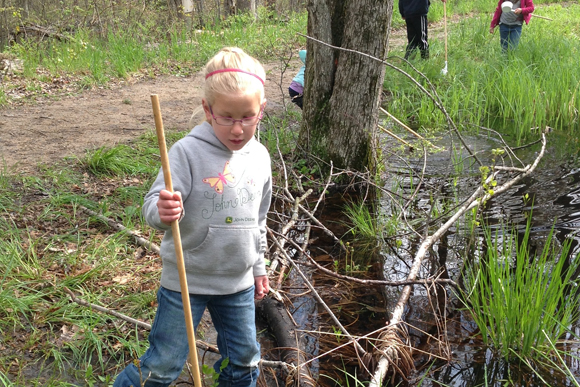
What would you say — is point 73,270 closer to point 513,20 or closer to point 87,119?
point 87,119

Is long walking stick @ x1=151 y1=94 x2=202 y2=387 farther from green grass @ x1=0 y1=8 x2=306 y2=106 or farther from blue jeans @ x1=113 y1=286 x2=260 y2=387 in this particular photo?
green grass @ x1=0 y1=8 x2=306 y2=106

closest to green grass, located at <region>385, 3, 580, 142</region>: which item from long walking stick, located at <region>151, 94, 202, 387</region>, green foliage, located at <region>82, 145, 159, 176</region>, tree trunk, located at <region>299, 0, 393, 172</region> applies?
tree trunk, located at <region>299, 0, 393, 172</region>

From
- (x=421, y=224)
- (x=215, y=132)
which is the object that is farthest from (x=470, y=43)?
(x=215, y=132)

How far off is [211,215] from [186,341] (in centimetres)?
49

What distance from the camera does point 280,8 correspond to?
55.5 ft

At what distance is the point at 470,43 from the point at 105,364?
357 inches

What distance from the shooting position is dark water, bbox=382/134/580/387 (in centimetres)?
258

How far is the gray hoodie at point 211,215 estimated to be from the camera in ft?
6.20

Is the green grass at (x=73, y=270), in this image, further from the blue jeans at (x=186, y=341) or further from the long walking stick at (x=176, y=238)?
the long walking stick at (x=176, y=238)

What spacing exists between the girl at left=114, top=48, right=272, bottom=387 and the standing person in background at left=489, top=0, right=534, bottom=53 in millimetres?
7499

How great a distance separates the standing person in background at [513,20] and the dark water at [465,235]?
3433 millimetres

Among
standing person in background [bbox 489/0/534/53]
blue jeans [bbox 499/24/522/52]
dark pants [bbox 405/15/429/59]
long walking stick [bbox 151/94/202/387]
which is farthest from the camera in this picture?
dark pants [bbox 405/15/429/59]

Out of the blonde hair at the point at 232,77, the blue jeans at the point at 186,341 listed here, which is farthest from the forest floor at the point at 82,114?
the blue jeans at the point at 186,341

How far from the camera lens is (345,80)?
4699mm
